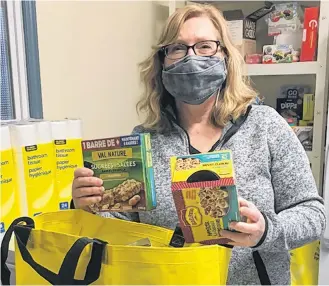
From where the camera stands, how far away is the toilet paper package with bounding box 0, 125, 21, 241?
1146 millimetres

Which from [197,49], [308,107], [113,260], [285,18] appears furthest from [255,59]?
[113,260]

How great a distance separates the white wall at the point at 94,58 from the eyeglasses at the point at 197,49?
570mm

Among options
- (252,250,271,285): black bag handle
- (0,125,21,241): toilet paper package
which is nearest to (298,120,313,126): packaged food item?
(252,250,271,285): black bag handle

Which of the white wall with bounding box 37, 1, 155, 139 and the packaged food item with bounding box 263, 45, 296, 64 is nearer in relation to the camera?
the white wall with bounding box 37, 1, 155, 139

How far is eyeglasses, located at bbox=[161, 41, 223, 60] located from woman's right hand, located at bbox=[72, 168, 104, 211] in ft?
1.30

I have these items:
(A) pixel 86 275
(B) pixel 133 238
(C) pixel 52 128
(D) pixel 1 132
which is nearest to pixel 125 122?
(C) pixel 52 128

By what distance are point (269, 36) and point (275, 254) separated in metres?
1.23

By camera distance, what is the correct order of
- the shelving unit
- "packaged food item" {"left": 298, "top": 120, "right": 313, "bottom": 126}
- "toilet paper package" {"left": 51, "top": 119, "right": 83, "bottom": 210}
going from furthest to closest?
"packaged food item" {"left": 298, "top": 120, "right": 313, "bottom": 126}, the shelving unit, "toilet paper package" {"left": 51, "top": 119, "right": 83, "bottom": 210}

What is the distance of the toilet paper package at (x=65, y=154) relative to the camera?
4.37 feet

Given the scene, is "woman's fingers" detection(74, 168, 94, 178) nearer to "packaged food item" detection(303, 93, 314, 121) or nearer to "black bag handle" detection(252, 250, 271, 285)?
"black bag handle" detection(252, 250, 271, 285)

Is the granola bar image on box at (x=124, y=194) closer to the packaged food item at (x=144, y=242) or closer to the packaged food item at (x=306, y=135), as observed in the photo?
the packaged food item at (x=144, y=242)

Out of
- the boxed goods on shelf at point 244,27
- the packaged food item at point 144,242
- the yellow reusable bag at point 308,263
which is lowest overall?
the yellow reusable bag at point 308,263

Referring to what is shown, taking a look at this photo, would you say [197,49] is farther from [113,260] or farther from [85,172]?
[113,260]

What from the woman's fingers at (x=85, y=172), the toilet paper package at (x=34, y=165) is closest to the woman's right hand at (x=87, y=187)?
the woman's fingers at (x=85, y=172)
